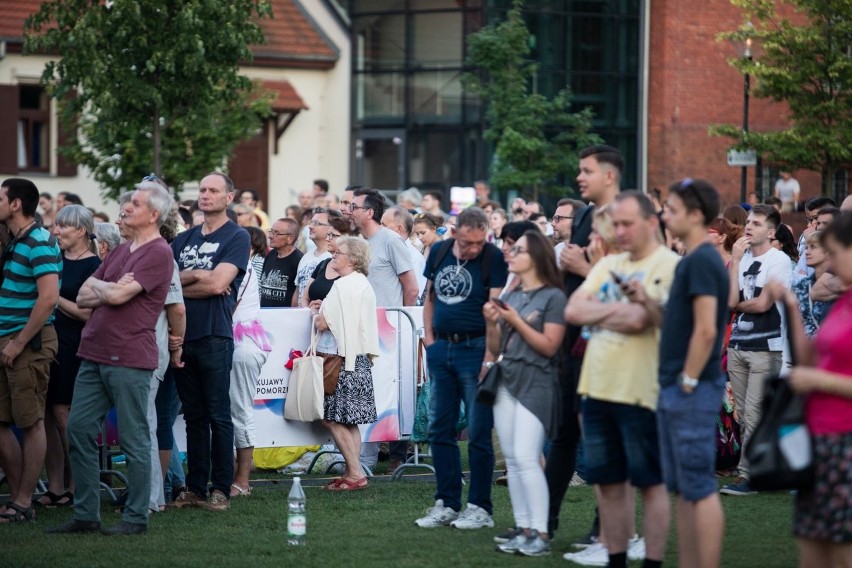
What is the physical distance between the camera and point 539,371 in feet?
26.1

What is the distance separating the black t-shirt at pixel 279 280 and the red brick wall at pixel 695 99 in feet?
85.9

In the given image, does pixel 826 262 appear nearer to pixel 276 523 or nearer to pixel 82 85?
pixel 276 523

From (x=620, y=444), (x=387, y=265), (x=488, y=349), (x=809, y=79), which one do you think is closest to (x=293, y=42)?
(x=809, y=79)

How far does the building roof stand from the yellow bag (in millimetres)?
23762

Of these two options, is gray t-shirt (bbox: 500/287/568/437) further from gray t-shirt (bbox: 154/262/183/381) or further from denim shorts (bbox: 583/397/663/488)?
gray t-shirt (bbox: 154/262/183/381)

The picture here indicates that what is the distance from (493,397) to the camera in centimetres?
812

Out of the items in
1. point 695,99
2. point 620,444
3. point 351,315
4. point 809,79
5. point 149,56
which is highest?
point 695,99

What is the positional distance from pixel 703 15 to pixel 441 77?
7.51 metres

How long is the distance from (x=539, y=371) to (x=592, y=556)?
3.56 ft

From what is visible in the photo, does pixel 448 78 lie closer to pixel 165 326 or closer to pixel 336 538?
pixel 165 326

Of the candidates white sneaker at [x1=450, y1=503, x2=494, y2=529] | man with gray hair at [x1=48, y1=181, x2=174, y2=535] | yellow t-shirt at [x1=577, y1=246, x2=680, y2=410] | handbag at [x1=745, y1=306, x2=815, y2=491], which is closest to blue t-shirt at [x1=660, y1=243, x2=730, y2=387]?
yellow t-shirt at [x1=577, y1=246, x2=680, y2=410]

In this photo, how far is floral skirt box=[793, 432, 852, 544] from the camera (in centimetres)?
555

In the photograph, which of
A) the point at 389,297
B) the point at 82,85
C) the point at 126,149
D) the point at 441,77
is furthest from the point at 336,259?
the point at 441,77

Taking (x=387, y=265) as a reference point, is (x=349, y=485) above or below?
below
